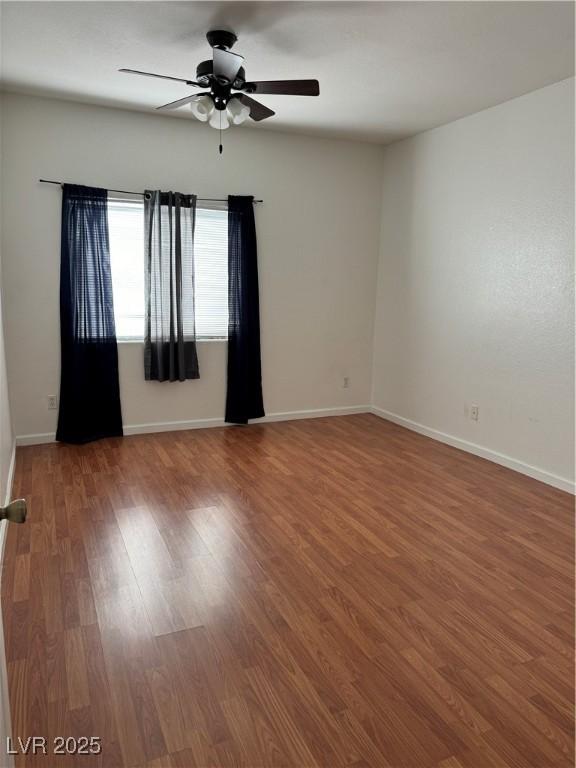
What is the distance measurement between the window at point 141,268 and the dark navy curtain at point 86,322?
0.45 feet

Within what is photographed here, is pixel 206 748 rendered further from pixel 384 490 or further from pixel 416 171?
pixel 416 171

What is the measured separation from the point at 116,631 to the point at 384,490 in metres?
2.05

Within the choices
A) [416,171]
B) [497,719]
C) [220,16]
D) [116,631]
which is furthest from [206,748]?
[416,171]

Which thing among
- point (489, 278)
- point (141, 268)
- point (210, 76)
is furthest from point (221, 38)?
point (489, 278)

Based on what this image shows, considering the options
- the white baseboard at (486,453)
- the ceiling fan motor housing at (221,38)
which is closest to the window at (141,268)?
the ceiling fan motor housing at (221,38)

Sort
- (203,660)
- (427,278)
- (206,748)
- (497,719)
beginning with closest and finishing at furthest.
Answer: (206,748)
(497,719)
(203,660)
(427,278)

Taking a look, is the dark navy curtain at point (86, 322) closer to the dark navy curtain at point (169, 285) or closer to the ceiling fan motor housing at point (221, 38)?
the dark navy curtain at point (169, 285)

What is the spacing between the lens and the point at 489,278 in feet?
13.5

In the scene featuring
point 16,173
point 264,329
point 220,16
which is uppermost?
point 220,16

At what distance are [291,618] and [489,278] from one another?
3118 millimetres

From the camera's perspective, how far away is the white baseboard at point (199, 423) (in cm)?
434

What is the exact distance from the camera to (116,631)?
2064 mm

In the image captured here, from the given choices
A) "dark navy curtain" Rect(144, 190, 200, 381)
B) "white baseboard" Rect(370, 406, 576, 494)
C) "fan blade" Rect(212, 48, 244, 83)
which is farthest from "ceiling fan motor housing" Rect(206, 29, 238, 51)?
"white baseboard" Rect(370, 406, 576, 494)

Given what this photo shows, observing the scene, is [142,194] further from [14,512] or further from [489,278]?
[14,512]
